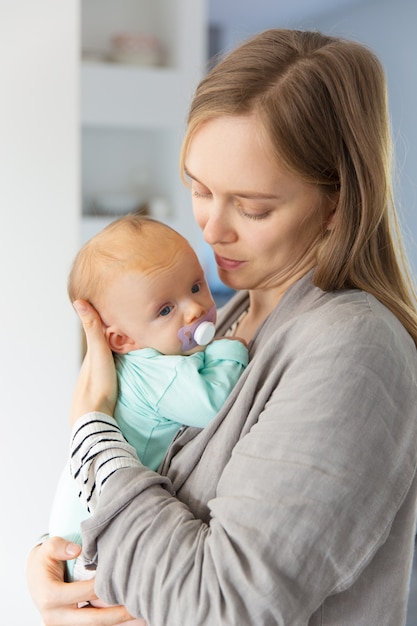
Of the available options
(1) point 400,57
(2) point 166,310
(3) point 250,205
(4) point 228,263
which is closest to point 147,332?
(2) point 166,310

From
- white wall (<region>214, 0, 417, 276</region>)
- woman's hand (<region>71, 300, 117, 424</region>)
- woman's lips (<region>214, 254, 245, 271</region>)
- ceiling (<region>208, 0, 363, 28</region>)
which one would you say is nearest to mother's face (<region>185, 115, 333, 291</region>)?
woman's lips (<region>214, 254, 245, 271</region>)

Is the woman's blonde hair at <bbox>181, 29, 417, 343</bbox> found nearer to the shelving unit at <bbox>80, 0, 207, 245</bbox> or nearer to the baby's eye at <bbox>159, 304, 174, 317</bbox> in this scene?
the baby's eye at <bbox>159, 304, 174, 317</bbox>

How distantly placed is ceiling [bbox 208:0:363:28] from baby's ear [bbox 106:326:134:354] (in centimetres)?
534

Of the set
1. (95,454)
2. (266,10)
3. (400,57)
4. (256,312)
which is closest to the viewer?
(95,454)

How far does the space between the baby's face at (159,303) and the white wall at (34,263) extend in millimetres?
1380

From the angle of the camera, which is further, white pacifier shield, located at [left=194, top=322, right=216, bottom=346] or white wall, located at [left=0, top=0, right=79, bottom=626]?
white wall, located at [left=0, top=0, right=79, bottom=626]

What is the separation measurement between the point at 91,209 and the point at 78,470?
3490 mm

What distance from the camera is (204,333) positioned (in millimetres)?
1348

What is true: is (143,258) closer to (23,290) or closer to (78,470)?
(78,470)

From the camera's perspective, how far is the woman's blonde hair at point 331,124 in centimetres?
121

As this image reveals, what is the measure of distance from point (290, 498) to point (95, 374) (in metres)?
0.45

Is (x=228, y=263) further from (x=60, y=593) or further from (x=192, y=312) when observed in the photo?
(x=60, y=593)

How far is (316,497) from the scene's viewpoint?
3.34 feet

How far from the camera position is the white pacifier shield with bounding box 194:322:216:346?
4.42 feet
